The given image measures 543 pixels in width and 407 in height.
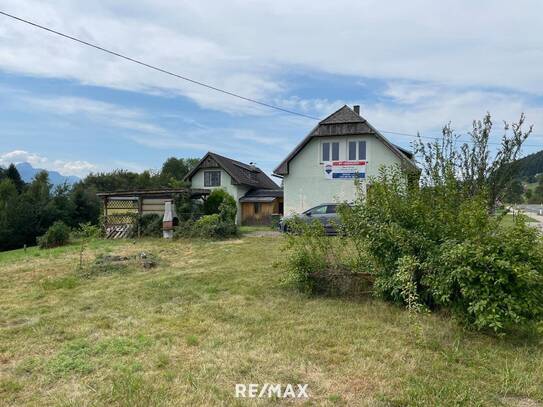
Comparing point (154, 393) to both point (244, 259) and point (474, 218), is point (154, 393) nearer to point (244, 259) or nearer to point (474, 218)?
point (474, 218)

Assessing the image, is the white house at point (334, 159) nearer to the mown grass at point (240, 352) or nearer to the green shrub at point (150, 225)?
the green shrub at point (150, 225)

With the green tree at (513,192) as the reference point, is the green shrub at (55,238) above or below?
below

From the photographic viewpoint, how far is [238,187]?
28.6 metres

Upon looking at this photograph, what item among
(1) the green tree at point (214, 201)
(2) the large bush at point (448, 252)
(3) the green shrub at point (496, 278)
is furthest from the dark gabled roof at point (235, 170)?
(3) the green shrub at point (496, 278)

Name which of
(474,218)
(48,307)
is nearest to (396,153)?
(474,218)

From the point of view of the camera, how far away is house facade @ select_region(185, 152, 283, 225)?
92.5 feet

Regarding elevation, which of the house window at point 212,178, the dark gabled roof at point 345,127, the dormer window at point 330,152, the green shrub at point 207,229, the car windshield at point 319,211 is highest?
the dark gabled roof at point 345,127

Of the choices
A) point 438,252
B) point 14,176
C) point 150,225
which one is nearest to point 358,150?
point 150,225

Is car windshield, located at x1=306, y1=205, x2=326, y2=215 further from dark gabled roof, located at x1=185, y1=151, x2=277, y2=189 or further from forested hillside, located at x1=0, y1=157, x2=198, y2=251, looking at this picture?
forested hillside, located at x1=0, y1=157, x2=198, y2=251

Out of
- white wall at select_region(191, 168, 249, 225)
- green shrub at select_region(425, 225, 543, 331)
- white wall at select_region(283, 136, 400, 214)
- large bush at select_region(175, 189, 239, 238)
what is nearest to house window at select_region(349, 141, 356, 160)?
white wall at select_region(283, 136, 400, 214)

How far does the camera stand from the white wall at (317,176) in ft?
72.3

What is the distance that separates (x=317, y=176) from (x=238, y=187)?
770cm

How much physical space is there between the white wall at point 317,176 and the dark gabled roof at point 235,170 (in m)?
5.80

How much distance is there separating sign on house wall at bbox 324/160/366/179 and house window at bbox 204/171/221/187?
372 inches
